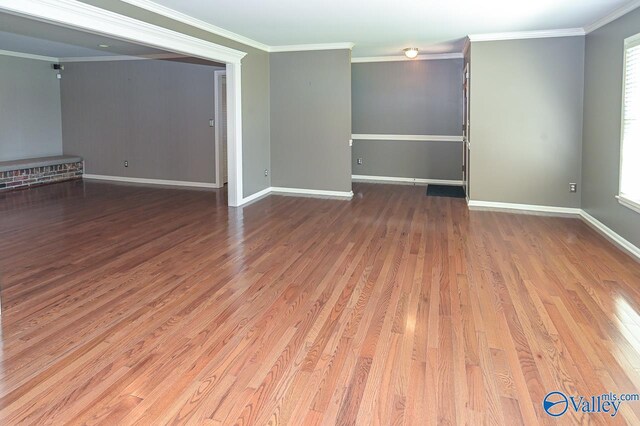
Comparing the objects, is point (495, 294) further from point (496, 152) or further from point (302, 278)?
point (496, 152)

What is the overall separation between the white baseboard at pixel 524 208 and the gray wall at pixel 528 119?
7 cm

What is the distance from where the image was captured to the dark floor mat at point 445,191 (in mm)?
7469

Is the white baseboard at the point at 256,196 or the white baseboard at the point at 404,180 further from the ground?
the white baseboard at the point at 404,180

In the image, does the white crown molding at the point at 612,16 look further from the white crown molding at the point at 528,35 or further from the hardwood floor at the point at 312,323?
the hardwood floor at the point at 312,323

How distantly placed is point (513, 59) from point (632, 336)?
4378mm

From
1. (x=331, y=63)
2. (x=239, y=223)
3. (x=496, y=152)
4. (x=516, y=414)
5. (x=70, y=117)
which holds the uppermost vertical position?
(x=331, y=63)

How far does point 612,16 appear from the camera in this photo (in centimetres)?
479

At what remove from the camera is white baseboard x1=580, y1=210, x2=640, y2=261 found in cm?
424

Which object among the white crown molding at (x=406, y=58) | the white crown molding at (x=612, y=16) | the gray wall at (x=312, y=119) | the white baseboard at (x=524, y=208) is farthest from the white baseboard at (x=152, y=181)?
the white crown molding at (x=612, y=16)

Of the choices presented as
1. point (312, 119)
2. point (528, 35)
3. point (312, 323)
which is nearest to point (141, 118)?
point (312, 119)

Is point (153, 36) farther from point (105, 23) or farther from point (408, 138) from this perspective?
point (408, 138)

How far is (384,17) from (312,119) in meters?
2.42

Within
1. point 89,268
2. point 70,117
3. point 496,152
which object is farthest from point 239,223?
point 70,117

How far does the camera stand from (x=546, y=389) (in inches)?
83.3
